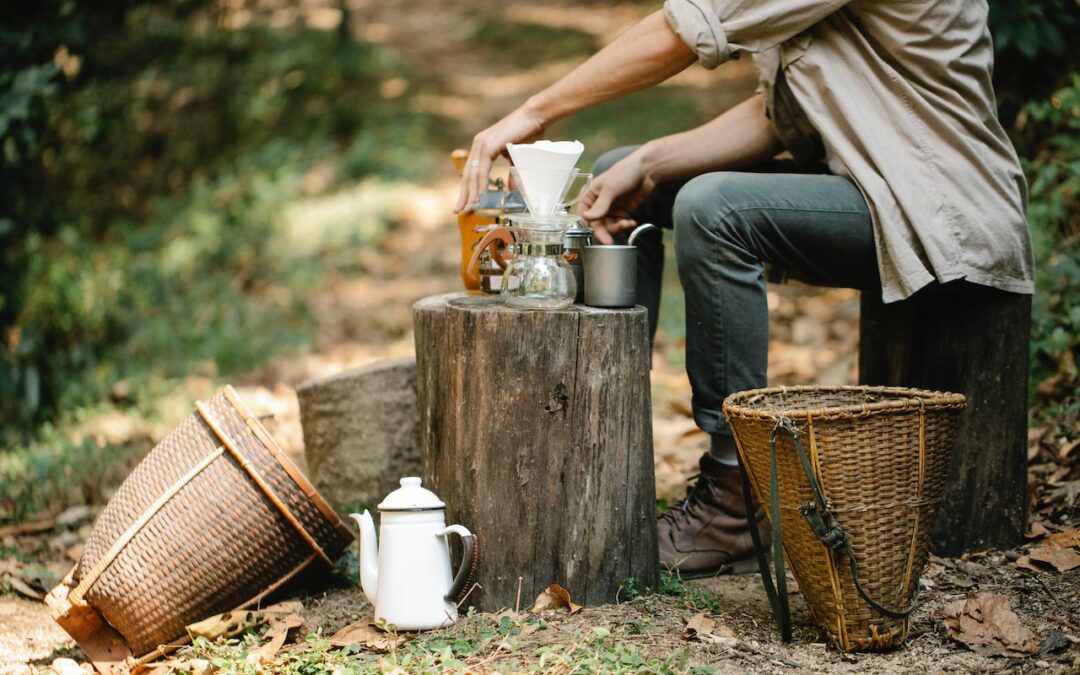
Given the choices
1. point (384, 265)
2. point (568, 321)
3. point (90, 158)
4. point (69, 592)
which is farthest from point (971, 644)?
point (90, 158)

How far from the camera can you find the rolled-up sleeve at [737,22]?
271cm

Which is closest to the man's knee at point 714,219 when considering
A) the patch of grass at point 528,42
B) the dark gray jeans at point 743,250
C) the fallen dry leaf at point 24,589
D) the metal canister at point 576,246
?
the dark gray jeans at point 743,250

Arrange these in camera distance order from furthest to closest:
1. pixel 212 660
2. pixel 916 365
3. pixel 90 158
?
1. pixel 90 158
2. pixel 916 365
3. pixel 212 660

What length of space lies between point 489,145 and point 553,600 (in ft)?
4.07

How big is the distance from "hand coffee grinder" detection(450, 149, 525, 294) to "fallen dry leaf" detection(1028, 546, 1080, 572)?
1.62 meters

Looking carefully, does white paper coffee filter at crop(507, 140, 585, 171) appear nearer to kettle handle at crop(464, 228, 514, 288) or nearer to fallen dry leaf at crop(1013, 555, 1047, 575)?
kettle handle at crop(464, 228, 514, 288)

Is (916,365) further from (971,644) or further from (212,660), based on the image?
(212,660)

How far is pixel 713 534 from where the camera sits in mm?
2992

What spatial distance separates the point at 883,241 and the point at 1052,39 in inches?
77.8

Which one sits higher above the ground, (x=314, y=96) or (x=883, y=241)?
(x=314, y=96)

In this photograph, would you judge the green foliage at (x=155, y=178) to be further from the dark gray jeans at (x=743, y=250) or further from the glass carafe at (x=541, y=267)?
the dark gray jeans at (x=743, y=250)

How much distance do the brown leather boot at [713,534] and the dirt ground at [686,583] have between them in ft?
0.17

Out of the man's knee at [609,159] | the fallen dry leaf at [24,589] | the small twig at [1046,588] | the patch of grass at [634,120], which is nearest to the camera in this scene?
the small twig at [1046,588]

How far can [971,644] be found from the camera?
239 cm
